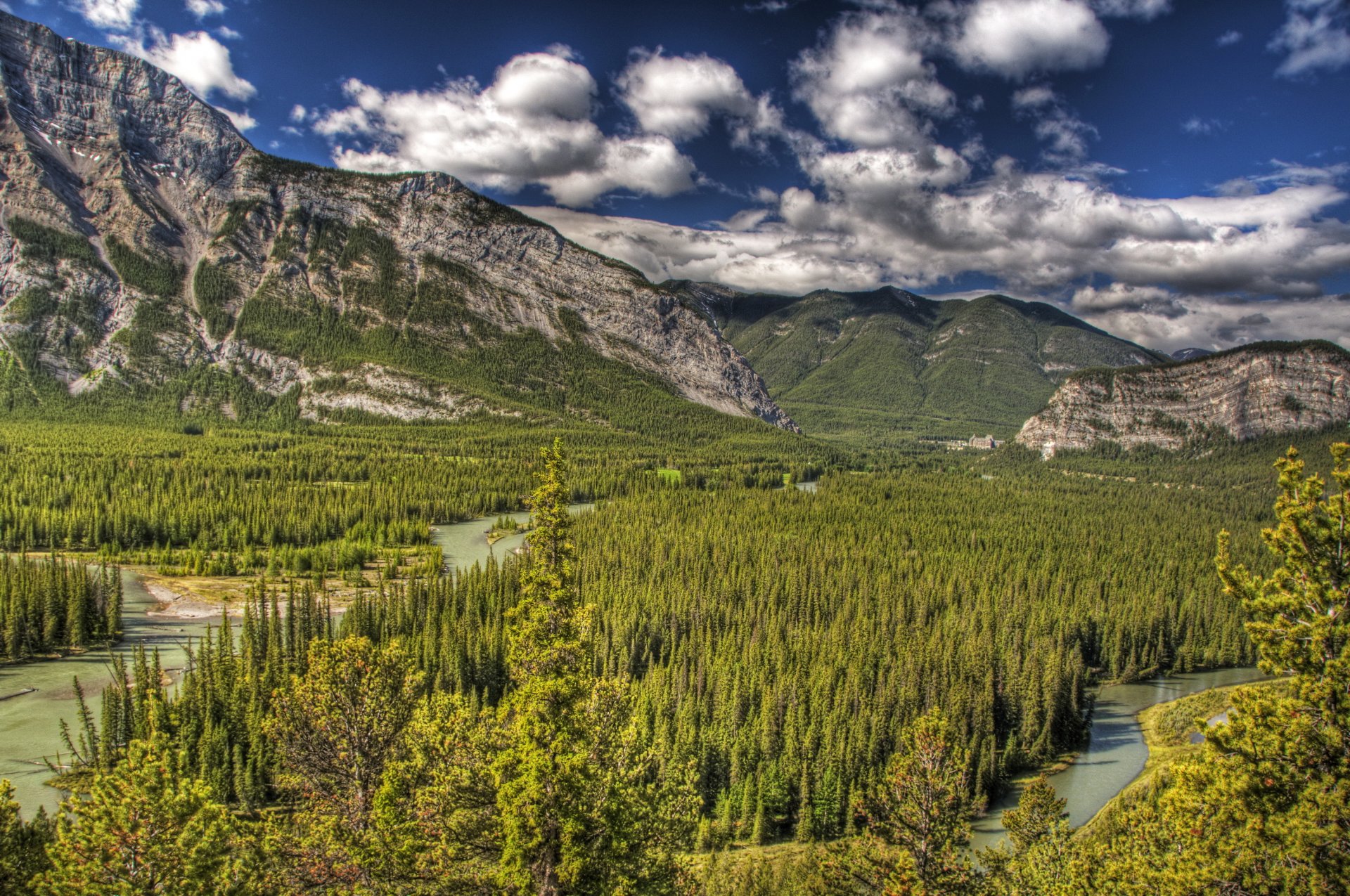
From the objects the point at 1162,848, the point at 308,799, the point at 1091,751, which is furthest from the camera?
the point at 1091,751

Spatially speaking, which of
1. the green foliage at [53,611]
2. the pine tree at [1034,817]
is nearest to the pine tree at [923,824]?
the pine tree at [1034,817]

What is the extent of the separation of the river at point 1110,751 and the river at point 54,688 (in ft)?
219

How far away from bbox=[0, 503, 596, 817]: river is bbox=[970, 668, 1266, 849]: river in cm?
6684

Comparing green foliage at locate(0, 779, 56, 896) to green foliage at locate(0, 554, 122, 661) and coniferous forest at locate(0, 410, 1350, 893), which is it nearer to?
coniferous forest at locate(0, 410, 1350, 893)

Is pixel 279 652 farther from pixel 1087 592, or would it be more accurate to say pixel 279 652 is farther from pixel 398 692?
pixel 1087 592

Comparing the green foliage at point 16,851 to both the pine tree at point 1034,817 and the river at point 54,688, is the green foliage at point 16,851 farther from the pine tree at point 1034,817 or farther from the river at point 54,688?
the pine tree at point 1034,817

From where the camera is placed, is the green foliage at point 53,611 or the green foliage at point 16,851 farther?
the green foliage at point 53,611

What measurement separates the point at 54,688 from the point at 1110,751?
102354mm

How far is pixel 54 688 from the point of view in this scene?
6694cm

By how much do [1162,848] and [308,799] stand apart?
90.3 feet

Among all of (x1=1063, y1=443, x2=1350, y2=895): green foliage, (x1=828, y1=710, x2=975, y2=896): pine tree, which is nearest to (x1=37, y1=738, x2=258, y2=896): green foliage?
(x1=828, y1=710, x2=975, y2=896): pine tree

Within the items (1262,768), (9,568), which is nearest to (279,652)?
(9,568)

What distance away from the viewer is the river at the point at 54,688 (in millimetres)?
51500

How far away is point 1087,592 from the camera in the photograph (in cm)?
10600
